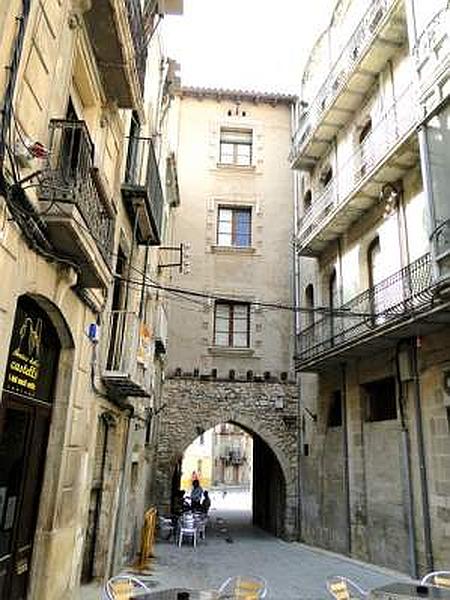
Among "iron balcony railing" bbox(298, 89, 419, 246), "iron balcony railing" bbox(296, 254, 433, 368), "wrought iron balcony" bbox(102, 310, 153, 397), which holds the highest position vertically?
"iron balcony railing" bbox(298, 89, 419, 246)

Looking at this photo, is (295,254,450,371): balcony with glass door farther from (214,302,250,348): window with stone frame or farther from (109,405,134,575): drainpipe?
(109,405,134,575): drainpipe

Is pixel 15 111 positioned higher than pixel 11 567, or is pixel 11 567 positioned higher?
pixel 15 111

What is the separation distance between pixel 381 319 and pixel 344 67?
7.26 m

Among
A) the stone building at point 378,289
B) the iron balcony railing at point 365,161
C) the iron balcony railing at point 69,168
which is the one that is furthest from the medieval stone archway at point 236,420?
the iron balcony railing at point 69,168

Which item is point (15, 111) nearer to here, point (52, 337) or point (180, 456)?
point (52, 337)

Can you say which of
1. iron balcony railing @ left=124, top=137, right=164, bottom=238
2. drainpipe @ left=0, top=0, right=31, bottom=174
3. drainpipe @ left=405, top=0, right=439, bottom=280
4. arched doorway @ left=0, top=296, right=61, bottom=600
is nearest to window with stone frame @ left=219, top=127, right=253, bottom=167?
iron balcony railing @ left=124, top=137, right=164, bottom=238

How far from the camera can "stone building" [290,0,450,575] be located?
30.7 feet

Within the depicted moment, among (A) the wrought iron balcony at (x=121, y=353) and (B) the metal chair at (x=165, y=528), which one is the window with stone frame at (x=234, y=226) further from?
(A) the wrought iron balcony at (x=121, y=353)

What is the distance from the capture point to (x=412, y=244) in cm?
1073

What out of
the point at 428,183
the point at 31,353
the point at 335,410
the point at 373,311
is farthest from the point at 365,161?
the point at 31,353

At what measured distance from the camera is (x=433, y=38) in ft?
32.1

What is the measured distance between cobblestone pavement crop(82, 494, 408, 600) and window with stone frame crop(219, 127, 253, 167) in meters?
12.8

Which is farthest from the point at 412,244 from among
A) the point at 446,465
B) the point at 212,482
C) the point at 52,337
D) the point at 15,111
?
the point at 212,482

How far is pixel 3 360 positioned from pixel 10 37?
2.41 meters
